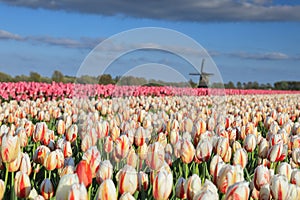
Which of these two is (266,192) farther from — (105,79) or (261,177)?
(105,79)

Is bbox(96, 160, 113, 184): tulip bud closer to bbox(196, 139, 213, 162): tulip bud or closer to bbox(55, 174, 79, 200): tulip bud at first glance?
bbox(55, 174, 79, 200): tulip bud

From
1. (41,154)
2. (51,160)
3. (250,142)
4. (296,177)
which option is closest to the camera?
(296,177)

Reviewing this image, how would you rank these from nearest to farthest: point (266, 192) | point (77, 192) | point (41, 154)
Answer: point (77, 192) → point (266, 192) → point (41, 154)

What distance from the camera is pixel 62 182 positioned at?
1844mm

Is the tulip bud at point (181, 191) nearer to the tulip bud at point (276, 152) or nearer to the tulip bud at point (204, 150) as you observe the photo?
the tulip bud at point (204, 150)

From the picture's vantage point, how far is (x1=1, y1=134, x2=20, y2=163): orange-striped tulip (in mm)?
2562

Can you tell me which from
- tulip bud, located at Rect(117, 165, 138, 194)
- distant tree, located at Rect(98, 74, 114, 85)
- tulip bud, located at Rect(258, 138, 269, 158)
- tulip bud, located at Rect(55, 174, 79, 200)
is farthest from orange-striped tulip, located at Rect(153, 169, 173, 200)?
distant tree, located at Rect(98, 74, 114, 85)

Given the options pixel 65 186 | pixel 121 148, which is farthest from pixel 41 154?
pixel 65 186

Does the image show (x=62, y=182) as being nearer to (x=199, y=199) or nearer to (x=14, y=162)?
(x=199, y=199)

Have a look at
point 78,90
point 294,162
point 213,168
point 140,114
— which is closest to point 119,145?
point 213,168

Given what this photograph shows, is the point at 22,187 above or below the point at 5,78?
below

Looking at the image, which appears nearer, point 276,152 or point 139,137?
point 276,152

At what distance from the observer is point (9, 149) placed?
2.56 m

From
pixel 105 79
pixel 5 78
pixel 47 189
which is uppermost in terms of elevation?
pixel 105 79
